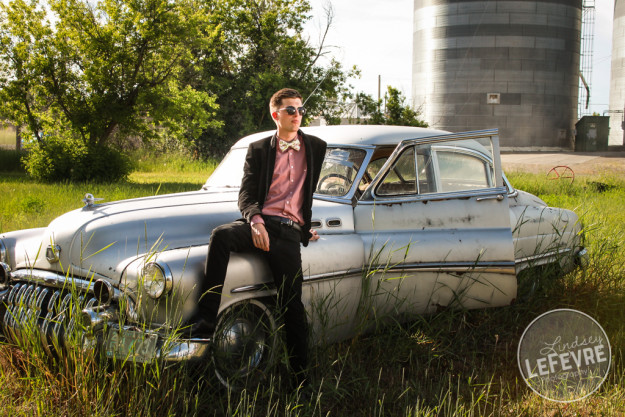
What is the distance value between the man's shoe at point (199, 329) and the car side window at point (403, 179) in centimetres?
166

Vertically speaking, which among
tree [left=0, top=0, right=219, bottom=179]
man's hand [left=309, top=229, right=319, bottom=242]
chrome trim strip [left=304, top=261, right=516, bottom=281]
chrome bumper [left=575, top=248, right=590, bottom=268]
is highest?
tree [left=0, top=0, right=219, bottom=179]

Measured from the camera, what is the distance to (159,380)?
2768 mm

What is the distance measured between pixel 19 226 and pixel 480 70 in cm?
2515

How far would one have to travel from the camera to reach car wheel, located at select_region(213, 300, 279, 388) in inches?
124

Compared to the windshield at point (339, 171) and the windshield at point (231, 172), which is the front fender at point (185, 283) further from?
the windshield at point (231, 172)

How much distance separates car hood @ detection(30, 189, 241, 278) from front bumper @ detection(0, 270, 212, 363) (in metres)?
0.14

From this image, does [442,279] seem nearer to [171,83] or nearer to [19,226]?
[19,226]

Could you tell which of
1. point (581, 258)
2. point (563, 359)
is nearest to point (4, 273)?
point (563, 359)

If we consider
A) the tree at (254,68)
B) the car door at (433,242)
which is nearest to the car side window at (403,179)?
the car door at (433,242)

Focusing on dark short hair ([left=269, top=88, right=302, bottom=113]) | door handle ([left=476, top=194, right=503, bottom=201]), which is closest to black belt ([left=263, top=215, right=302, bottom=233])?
dark short hair ([left=269, top=88, right=302, bottom=113])

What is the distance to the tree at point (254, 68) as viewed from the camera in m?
27.2

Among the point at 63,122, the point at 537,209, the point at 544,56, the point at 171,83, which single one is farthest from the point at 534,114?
the point at 537,209

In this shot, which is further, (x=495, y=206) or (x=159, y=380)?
(x=495, y=206)

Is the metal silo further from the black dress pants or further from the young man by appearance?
the black dress pants
